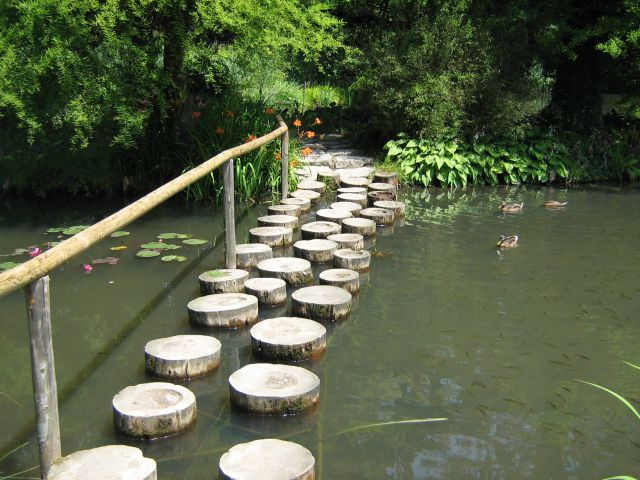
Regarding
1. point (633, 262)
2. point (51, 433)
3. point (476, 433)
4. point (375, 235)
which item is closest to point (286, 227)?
point (375, 235)

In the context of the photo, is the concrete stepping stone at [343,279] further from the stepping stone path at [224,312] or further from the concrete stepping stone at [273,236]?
the concrete stepping stone at [273,236]

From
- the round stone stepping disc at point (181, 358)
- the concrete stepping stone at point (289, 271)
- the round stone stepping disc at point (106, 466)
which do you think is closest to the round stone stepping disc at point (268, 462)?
the round stone stepping disc at point (106, 466)

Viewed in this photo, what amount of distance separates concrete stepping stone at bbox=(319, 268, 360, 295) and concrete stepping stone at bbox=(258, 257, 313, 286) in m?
0.23

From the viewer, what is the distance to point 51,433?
133 inches

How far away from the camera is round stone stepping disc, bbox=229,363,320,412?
13.5ft

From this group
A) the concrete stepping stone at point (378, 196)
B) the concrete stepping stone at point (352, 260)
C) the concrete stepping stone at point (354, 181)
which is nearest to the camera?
the concrete stepping stone at point (352, 260)

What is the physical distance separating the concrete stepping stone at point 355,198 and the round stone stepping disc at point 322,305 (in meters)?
3.73

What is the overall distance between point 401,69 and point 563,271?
5107 millimetres

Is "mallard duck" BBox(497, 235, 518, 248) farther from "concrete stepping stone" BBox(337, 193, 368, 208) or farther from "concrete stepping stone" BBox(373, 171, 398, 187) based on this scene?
"concrete stepping stone" BBox(373, 171, 398, 187)

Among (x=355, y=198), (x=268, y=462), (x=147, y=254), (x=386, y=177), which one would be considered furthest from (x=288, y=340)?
(x=386, y=177)

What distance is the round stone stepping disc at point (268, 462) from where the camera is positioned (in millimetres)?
3350

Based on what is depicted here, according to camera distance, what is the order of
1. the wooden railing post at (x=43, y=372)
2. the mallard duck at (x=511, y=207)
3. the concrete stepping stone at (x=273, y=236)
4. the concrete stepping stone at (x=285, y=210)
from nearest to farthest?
the wooden railing post at (x=43, y=372), the concrete stepping stone at (x=273, y=236), the concrete stepping stone at (x=285, y=210), the mallard duck at (x=511, y=207)

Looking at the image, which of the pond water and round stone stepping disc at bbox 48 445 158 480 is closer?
round stone stepping disc at bbox 48 445 158 480

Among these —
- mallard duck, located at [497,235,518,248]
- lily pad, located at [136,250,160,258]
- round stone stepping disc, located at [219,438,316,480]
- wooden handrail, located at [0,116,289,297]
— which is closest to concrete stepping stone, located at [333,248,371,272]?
wooden handrail, located at [0,116,289,297]
